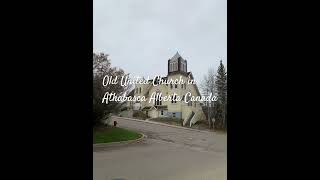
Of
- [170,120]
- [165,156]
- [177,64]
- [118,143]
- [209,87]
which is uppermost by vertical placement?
[177,64]

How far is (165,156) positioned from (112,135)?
468 millimetres

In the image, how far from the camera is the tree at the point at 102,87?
2408 millimetres

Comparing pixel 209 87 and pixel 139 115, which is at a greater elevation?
pixel 209 87

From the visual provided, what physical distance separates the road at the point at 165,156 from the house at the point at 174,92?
12 centimetres

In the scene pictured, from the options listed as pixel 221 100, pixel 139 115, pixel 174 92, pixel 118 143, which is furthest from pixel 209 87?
pixel 118 143

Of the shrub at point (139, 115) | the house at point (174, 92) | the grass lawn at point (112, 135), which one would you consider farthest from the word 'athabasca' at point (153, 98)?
the grass lawn at point (112, 135)

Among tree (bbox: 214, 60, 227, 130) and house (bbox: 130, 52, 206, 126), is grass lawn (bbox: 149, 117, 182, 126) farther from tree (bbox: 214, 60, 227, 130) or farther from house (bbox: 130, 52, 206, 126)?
tree (bbox: 214, 60, 227, 130)

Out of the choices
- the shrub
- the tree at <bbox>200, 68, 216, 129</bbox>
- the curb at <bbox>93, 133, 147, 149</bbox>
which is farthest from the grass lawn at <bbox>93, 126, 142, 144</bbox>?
the tree at <bbox>200, 68, 216, 129</bbox>

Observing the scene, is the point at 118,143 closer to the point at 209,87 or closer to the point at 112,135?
the point at 112,135

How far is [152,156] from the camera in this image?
2457 mm

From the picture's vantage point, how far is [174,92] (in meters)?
2.45

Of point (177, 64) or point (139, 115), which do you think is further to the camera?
point (139, 115)

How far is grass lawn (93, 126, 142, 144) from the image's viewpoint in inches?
95.9
